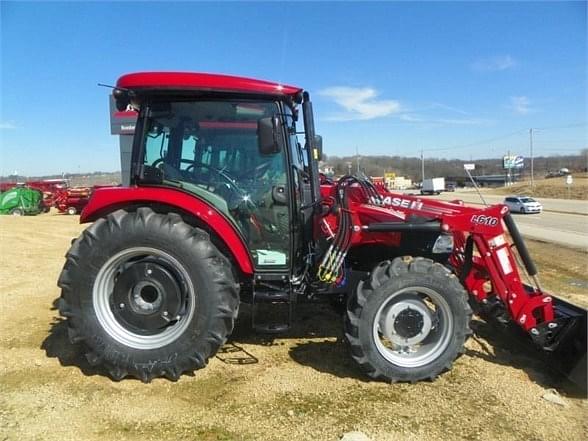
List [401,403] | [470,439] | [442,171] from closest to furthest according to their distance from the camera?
[470,439] → [401,403] → [442,171]

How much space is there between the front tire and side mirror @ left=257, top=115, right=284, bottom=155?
4.03 ft

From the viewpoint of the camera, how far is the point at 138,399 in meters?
3.40

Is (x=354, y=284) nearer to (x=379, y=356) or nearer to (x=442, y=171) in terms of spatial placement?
(x=379, y=356)

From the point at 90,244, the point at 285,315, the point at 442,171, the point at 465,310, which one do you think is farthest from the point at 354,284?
the point at 442,171

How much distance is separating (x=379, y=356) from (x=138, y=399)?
178 cm

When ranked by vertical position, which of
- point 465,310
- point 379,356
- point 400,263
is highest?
point 400,263

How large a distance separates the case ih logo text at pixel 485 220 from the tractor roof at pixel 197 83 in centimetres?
186

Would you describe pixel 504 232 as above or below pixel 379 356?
above

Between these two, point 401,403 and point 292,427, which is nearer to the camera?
point 292,427

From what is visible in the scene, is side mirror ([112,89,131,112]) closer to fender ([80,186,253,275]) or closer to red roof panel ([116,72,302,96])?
red roof panel ([116,72,302,96])

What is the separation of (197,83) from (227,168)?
2.33ft

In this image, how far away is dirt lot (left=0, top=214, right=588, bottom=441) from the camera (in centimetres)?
301

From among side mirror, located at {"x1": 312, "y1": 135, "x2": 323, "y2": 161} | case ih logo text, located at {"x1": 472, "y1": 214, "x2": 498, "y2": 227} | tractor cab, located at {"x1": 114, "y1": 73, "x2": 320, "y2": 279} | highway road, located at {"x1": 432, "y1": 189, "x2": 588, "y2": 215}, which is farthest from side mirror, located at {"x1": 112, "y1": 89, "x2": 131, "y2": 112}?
highway road, located at {"x1": 432, "y1": 189, "x2": 588, "y2": 215}

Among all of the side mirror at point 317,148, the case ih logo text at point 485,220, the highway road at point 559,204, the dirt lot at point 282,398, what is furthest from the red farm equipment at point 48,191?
the case ih logo text at point 485,220
